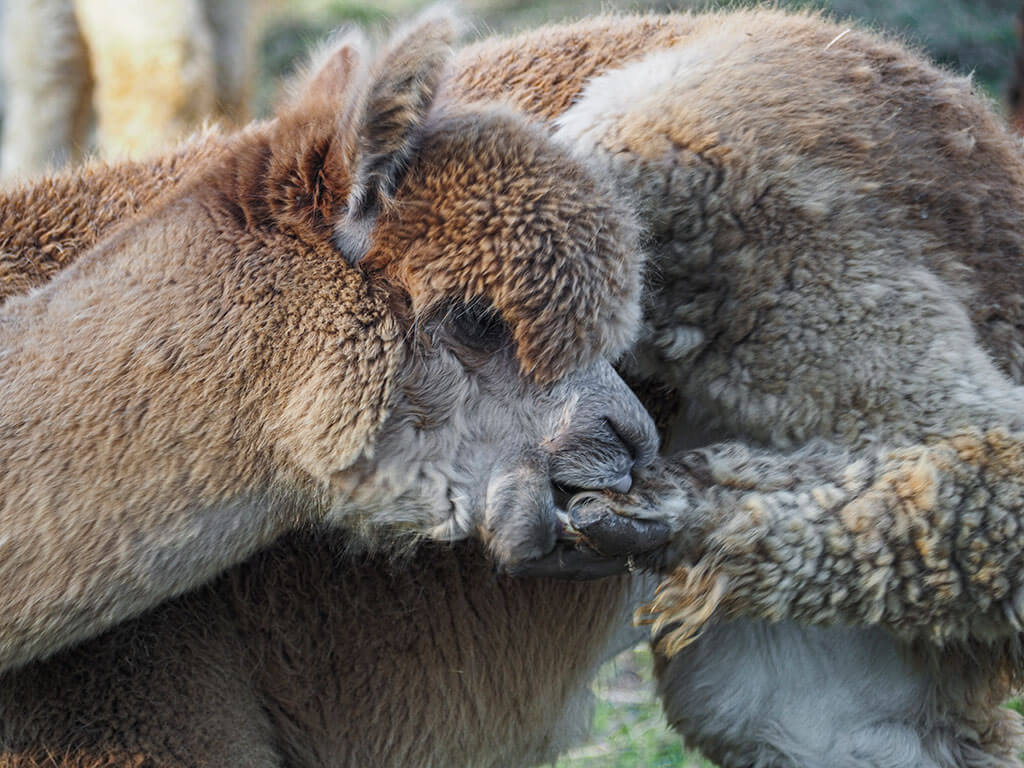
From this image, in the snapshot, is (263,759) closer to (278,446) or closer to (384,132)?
(278,446)

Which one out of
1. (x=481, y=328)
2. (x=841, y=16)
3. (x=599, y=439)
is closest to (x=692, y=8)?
(x=841, y=16)

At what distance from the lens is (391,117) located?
3143mm

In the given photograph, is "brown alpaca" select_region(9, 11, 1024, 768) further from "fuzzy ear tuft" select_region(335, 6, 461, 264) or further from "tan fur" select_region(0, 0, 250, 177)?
"tan fur" select_region(0, 0, 250, 177)

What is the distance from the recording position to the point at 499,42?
442 cm

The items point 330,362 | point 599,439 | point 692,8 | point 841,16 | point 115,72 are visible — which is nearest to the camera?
point 330,362

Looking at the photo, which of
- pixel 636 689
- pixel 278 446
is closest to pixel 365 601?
pixel 278 446

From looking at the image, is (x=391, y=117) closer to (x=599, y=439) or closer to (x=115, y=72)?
(x=599, y=439)

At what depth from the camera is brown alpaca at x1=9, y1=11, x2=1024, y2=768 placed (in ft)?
11.3

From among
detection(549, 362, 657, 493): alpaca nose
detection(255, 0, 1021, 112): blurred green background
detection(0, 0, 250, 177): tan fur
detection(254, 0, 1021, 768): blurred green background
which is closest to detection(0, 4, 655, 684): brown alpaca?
detection(549, 362, 657, 493): alpaca nose

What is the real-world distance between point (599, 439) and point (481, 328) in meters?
0.41

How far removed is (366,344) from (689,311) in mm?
976

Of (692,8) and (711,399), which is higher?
(711,399)

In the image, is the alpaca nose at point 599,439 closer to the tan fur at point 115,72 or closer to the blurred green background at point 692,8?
the blurred green background at point 692,8

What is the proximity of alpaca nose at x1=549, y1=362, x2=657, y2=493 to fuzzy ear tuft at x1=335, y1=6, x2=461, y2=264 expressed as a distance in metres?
0.68
